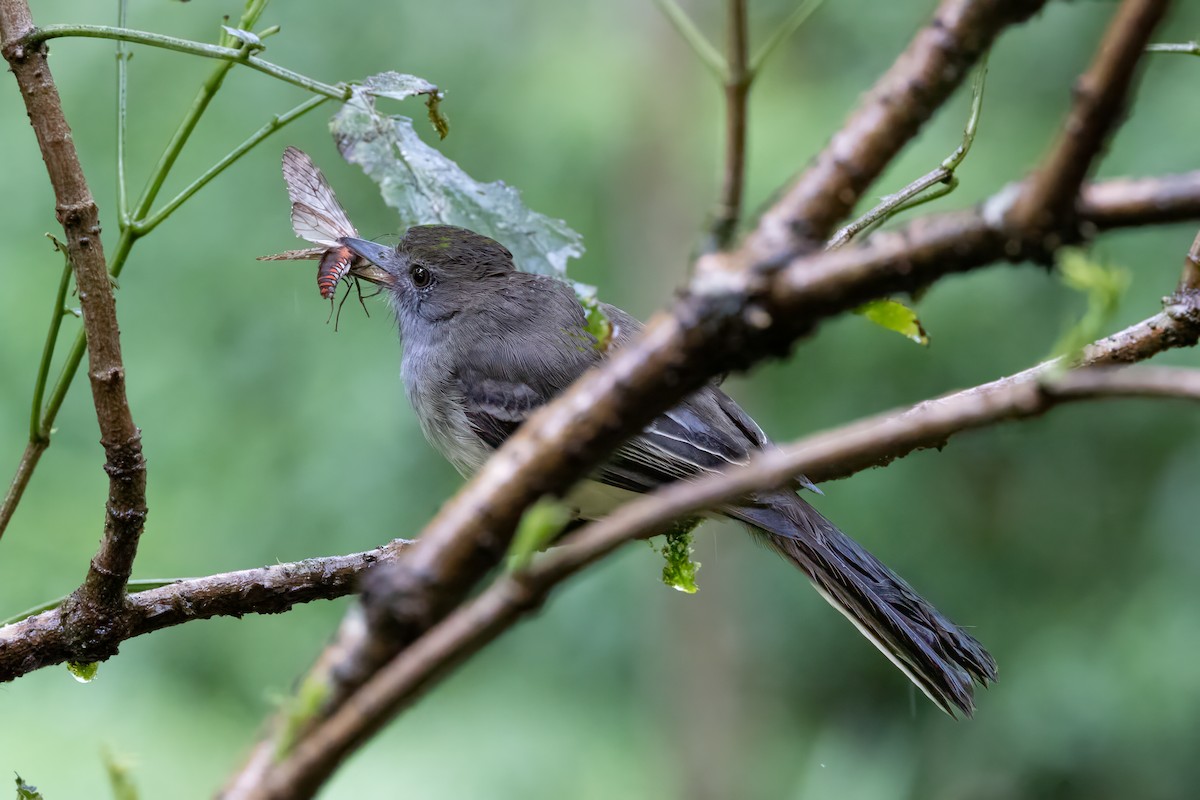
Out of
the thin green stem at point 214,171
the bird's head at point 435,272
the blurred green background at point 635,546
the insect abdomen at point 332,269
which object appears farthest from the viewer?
the blurred green background at point 635,546

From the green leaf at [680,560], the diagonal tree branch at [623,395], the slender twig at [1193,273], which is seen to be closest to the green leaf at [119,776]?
the diagonal tree branch at [623,395]

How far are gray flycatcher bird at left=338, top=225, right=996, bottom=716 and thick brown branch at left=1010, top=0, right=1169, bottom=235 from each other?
191 centimetres

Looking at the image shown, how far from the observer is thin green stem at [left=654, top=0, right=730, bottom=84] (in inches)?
37.1

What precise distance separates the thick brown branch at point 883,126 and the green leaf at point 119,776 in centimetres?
53

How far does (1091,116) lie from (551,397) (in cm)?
286

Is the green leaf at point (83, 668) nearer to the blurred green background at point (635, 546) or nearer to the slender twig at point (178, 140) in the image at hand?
the slender twig at point (178, 140)

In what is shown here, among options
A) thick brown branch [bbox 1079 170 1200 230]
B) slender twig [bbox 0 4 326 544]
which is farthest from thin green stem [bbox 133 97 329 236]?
thick brown branch [bbox 1079 170 1200 230]

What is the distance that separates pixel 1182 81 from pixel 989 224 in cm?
544

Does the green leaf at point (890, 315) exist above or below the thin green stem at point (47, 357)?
below

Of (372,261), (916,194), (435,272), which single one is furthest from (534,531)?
(435,272)

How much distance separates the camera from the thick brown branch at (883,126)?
2.75 feet

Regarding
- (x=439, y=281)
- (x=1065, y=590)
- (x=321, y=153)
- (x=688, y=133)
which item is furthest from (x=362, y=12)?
(x=1065, y=590)

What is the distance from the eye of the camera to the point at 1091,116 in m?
0.75

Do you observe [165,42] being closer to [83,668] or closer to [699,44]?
[699,44]
